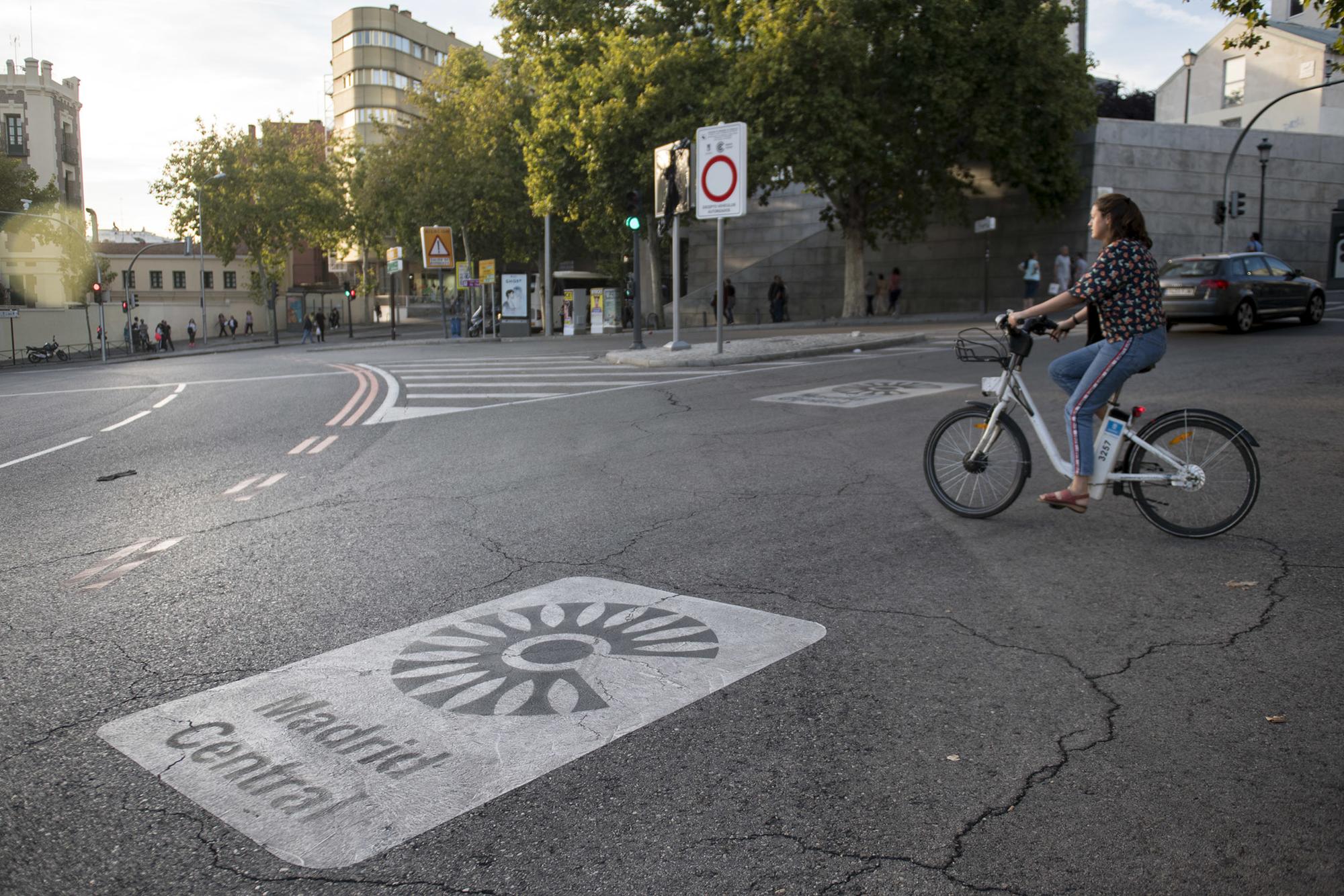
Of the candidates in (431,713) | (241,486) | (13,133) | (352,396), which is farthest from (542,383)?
(13,133)

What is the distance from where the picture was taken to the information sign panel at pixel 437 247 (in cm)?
3922

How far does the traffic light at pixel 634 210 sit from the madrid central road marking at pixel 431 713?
18.3 metres

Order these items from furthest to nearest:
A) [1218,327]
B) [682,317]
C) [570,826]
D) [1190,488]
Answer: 1. [682,317]
2. [1218,327]
3. [1190,488]
4. [570,826]

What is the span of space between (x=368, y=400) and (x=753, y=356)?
736 cm

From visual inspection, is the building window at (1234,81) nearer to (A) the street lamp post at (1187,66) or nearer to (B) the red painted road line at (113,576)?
(A) the street lamp post at (1187,66)

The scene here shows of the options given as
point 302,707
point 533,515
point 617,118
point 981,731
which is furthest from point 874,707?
point 617,118

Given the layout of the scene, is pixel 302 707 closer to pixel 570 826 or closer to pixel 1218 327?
pixel 570 826

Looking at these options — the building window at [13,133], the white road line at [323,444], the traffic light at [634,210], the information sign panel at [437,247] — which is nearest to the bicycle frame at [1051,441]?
the white road line at [323,444]

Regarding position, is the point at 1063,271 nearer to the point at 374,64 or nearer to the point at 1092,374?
the point at 1092,374

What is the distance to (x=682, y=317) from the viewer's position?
49344 millimetres

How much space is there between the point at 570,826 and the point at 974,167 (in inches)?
1567

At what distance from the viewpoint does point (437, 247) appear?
39.2 m

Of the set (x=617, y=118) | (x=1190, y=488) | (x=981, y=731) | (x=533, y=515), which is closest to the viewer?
(x=981, y=731)

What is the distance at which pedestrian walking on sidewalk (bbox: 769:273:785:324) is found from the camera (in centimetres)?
4356
